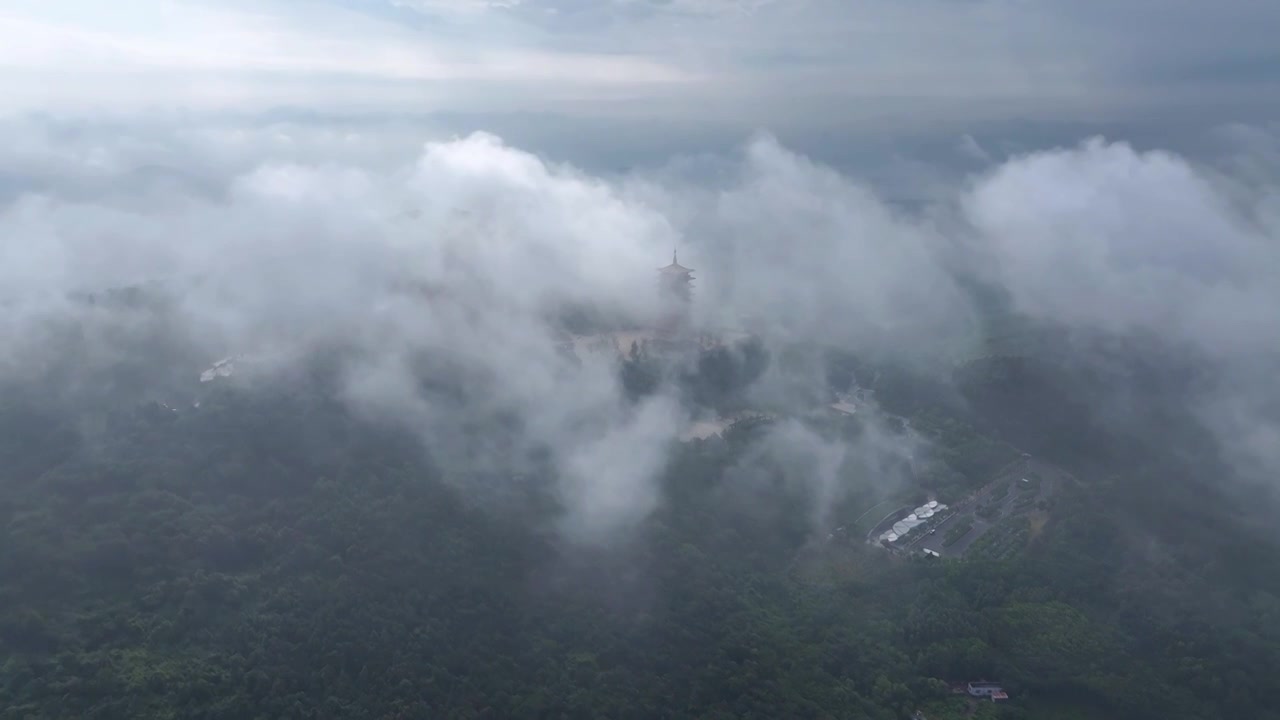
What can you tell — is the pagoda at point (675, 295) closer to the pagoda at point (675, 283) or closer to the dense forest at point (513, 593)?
the pagoda at point (675, 283)

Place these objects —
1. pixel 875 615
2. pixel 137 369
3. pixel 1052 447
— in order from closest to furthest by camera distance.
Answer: pixel 875 615, pixel 137 369, pixel 1052 447

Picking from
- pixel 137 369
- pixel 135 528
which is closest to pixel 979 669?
pixel 135 528

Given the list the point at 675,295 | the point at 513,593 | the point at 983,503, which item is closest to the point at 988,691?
the point at 983,503

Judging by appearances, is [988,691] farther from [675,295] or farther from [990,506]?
[675,295]

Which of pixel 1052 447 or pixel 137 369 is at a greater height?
pixel 137 369

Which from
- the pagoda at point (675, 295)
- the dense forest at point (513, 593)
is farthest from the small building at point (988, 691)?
the pagoda at point (675, 295)

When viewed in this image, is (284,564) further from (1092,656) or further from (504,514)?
(1092,656)

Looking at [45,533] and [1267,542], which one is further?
[1267,542]
